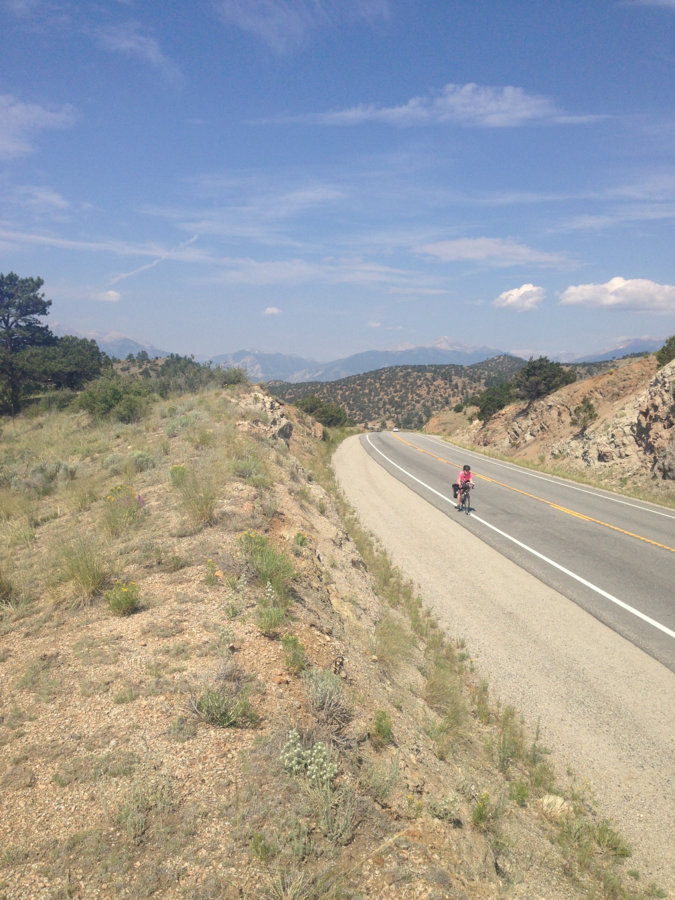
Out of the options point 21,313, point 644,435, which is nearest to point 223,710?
point 644,435

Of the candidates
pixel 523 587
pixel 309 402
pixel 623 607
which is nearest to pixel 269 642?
pixel 523 587

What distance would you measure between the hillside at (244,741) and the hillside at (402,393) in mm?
78412

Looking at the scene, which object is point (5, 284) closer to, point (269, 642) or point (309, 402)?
point (309, 402)

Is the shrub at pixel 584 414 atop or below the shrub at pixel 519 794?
atop

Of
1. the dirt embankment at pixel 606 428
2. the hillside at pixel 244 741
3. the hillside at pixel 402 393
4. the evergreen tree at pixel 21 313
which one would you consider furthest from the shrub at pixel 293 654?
the hillside at pixel 402 393

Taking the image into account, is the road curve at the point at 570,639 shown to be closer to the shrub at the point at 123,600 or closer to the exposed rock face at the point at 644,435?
the exposed rock face at the point at 644,435

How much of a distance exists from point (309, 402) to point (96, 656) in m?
48.4

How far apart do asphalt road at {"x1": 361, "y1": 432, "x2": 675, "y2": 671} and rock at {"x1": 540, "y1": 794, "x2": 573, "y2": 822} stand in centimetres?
325

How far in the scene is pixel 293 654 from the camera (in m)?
4.55

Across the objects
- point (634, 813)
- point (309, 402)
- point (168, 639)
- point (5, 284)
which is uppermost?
point (5, 284)

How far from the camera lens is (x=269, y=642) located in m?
4.85

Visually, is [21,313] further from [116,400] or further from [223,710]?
[223,710]

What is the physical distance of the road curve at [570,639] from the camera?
180 inches

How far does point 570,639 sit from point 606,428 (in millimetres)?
19414
